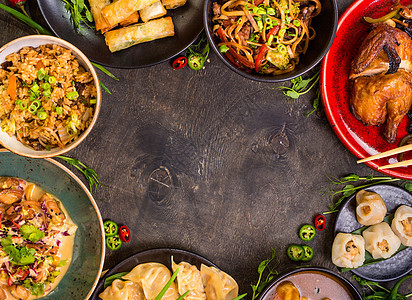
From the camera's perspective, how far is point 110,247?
254 cm

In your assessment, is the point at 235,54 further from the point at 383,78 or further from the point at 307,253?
the point at 307,253

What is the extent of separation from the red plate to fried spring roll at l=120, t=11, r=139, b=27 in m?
1.28

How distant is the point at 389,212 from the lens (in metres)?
2.63

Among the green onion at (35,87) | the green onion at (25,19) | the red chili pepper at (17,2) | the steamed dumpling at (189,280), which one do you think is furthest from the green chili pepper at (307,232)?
the red chili pepper at (17,2)

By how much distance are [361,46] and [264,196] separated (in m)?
1.21

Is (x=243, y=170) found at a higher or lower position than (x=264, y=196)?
higher

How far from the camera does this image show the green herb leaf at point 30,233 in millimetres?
2305

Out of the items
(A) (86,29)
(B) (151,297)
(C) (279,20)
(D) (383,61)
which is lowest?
(B) (151,297)

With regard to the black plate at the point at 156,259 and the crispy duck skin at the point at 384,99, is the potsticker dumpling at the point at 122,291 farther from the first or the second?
the crispy duck skin at the point at 384,99

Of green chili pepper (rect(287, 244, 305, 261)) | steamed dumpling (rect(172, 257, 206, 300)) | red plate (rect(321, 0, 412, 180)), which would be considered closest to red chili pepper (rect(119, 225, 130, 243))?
steamed dumpling (rect(172, 257, 206, 300))

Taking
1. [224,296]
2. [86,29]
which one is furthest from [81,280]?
[86,29]

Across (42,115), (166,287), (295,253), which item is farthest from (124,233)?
(295,253)

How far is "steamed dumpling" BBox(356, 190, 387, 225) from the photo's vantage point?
8.05ft

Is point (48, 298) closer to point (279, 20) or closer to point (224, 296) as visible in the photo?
point (224, 296)
